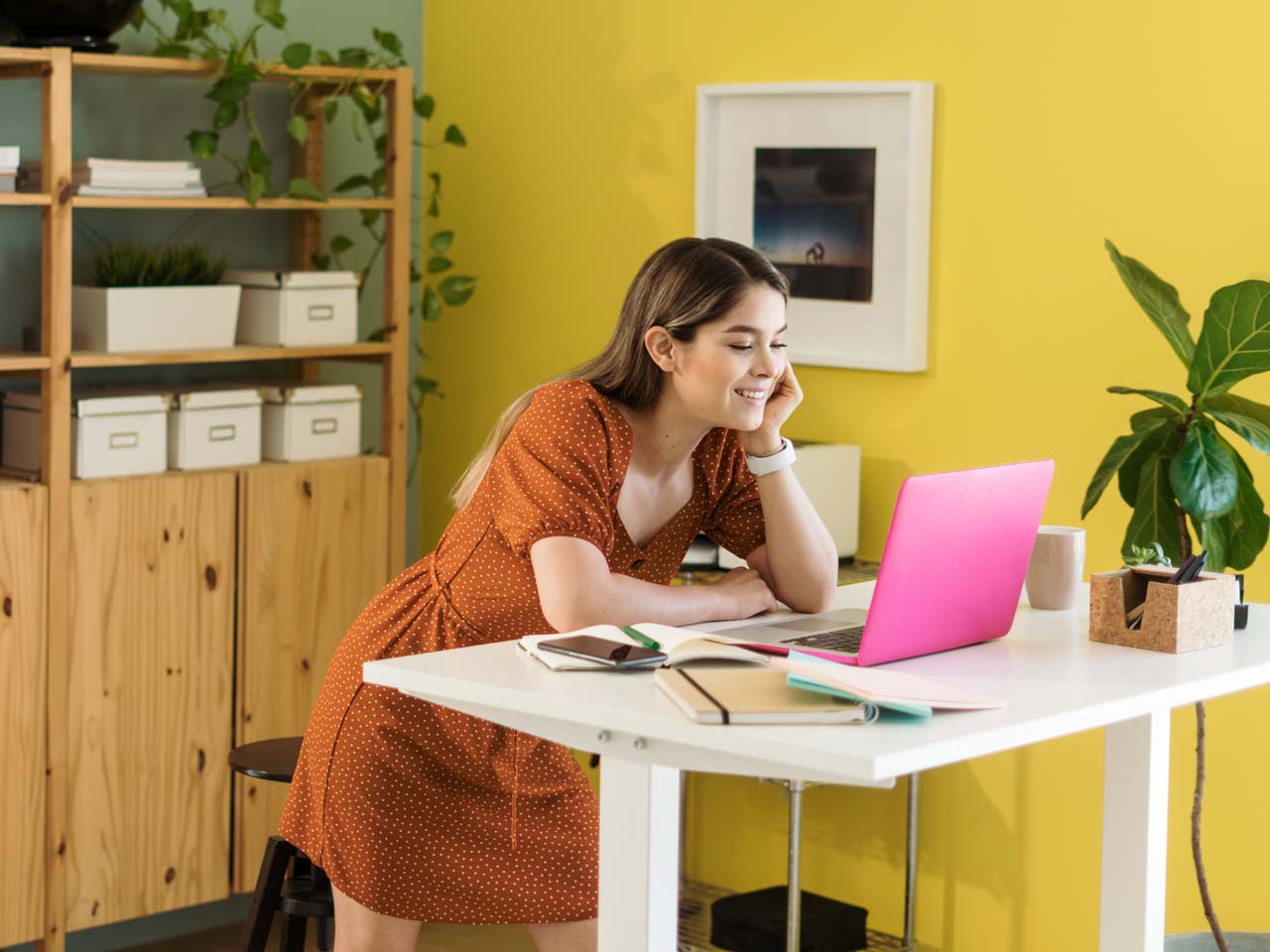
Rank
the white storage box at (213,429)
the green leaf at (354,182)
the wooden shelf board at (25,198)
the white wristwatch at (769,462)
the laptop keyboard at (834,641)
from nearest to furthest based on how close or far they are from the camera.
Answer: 1. the laptop keyboard at (834,641)
2. the white wristwatch at (769,462)
3. the wooden shelf board at (25,198)
4. the white storage box at (213,429)
5. the green leaf at (354,182)

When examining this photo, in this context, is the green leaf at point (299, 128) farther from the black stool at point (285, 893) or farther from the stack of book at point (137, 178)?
the black stool at point (285, 893)

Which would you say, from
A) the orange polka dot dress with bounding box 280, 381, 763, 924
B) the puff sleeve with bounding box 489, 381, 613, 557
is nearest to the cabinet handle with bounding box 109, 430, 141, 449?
the orange polka dot dress with bounding box 280, 381, 763, 924

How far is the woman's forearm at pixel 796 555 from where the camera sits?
2.24 meters

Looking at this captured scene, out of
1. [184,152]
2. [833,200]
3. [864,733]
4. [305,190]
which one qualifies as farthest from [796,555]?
[184,152]

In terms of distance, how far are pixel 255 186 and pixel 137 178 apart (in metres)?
0.23

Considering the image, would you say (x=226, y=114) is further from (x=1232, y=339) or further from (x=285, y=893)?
(x=1232, y=339)

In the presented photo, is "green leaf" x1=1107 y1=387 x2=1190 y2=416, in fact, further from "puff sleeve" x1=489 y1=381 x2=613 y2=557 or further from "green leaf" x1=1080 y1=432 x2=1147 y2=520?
"puff sleeve" x1=489 y1=381 x2=613 y2=557

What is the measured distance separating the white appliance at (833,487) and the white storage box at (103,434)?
1147mm

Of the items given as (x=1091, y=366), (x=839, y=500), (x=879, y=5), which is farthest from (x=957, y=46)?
(x=839, y=500)

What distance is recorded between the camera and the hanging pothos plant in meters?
3.61

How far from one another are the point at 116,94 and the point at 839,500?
1737 mm

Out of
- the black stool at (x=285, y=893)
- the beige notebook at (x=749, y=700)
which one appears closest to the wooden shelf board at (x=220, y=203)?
the black stool at (x=285, y=893)

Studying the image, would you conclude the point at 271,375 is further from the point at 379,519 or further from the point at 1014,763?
the point at 1014,763

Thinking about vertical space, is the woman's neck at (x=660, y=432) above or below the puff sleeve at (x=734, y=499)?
above
